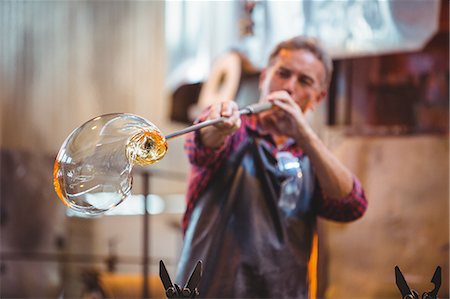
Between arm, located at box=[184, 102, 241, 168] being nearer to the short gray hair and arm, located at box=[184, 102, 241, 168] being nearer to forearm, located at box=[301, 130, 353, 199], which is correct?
forearm, located at box=[301, 130, 353, 199]

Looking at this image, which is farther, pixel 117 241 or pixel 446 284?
pixel 117 241

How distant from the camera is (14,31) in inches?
193

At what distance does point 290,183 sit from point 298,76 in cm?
30

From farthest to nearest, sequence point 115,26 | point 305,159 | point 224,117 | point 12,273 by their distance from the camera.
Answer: point 115,26
point 12,273
point 305,159
point 224,117

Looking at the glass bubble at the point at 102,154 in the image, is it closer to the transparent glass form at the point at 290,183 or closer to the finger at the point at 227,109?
the finger at the point at 227,109

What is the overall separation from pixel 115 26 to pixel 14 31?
733 mm

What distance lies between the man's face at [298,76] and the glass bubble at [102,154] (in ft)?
2.07

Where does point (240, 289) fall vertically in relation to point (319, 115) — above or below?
below

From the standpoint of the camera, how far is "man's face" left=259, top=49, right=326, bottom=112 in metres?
1.89

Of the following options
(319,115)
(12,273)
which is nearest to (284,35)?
(319,115)

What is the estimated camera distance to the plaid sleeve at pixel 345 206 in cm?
187

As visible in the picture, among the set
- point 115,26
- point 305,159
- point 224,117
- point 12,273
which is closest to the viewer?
point 224,117

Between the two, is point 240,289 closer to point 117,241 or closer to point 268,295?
point 268,295

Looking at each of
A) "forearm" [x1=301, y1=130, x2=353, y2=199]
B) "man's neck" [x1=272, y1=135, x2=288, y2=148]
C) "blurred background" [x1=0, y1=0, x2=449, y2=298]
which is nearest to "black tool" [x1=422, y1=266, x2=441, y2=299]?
"forearm" [x1=301, y1=130, x2=353, y2=199]
